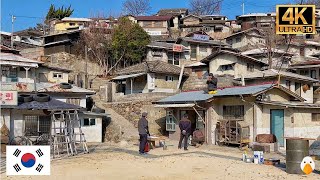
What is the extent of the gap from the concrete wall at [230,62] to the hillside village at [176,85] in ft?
0.33

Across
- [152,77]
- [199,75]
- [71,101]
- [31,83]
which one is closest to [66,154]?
[71,101]

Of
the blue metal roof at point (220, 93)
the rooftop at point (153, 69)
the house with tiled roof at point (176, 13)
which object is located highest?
the house with tiled roof at point (176, 13)

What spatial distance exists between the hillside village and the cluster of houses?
0.06 m

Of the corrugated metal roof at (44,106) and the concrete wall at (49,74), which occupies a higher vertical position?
the concrete wall at (49,74)

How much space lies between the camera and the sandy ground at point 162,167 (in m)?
12.8

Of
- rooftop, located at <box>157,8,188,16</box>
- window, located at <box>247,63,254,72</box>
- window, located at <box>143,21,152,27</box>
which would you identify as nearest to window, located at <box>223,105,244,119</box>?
window, located at <box>247,63,254,72</box>

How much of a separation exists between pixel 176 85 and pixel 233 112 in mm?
18254

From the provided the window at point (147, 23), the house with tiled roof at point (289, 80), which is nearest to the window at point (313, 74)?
the house with tiled roof at point (289, 80)

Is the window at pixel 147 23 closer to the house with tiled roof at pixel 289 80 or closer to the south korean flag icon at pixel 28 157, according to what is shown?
the house with tiled roof at pixel 289 80

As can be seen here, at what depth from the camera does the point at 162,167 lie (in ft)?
48.1

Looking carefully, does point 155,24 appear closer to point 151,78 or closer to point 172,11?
point 172,11

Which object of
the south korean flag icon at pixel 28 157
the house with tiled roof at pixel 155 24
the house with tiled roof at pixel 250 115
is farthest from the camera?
the house with tiled roof at pixel 155 24

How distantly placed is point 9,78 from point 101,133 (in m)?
8.49

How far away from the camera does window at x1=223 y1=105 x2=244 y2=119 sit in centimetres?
2184
